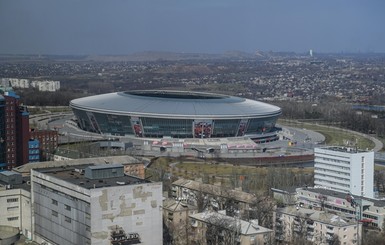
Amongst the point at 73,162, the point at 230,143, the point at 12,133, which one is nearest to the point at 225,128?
the point at 230,143

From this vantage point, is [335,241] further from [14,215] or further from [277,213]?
[14,215]

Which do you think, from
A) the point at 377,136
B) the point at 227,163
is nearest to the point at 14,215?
the point at 227,163

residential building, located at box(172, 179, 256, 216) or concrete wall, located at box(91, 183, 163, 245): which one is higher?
concrete wall, located at box(91, 183, 163, 245)

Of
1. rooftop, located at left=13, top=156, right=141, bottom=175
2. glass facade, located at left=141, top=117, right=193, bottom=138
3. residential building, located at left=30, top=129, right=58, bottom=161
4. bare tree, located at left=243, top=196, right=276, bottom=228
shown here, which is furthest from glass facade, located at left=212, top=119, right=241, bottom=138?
bare tree, located at left=243, top=196, right=276, bottom=228

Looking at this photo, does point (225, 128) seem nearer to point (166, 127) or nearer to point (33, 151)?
point (166, 127)

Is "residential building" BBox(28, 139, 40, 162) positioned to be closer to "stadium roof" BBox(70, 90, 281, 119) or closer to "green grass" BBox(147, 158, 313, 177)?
"green grass" BBox(147, 158, 313, 177)

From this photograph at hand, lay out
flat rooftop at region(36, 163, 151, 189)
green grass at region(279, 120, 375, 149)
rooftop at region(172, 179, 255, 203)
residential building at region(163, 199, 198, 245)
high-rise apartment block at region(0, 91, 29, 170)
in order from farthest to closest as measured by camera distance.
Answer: green grass at region(279, 120, 375, 149) < high-rise apartment block at region(0, 91, 29, 170) < rooftop at region(172, 179, 255, 203) < residential building at region(163, 199, 198, 245) < flat rooftop at region(36, 163, 151, 189)
